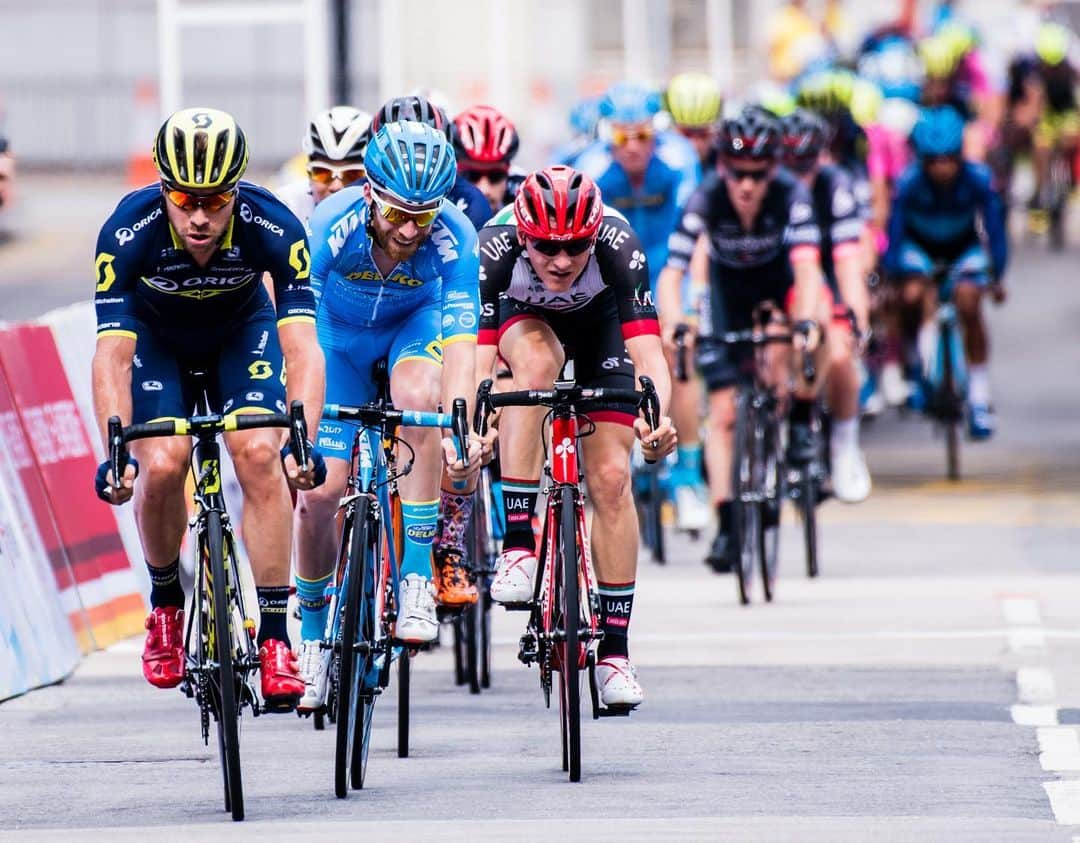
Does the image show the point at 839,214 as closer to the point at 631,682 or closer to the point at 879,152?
the point at 631,682

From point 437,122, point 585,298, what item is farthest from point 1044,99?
point 585,298

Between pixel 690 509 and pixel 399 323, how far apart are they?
5803mm

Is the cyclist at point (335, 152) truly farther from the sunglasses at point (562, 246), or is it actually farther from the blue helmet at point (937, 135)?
the blue helmet at point (937, 135)

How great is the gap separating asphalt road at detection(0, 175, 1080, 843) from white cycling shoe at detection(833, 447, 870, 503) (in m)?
0.41

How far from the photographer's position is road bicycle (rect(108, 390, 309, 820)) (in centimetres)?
863

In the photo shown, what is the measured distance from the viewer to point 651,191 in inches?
642

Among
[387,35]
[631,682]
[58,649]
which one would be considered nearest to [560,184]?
[631,682]

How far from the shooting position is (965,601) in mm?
14578

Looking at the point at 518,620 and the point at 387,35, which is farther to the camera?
the point at 387,35

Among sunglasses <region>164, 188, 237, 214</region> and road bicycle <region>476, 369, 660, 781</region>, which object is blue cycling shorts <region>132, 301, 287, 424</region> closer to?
sunglasses <region>164, 188, 237, 214</region>

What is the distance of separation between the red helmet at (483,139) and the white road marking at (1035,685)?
321 cm

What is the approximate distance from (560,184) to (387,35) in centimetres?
1680

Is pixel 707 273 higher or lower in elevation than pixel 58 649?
higher

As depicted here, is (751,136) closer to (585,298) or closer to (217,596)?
(585,298)
